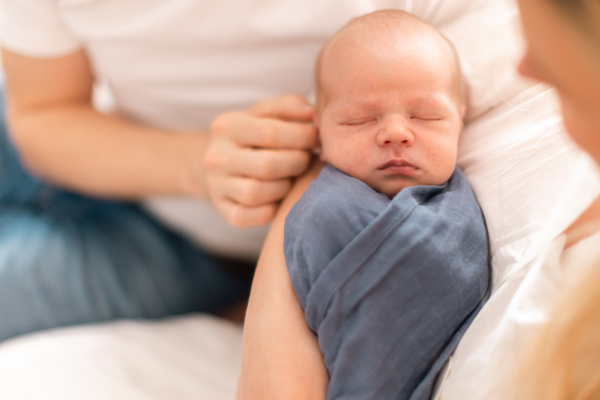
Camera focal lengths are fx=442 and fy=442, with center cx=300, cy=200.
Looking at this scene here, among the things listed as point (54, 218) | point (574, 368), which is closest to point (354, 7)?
point (574, 368)

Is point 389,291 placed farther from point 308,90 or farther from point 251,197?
point 308,90

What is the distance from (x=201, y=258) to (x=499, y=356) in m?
0.88

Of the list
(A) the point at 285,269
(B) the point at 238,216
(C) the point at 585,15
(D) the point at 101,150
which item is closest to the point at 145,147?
(D) the point at 101,150

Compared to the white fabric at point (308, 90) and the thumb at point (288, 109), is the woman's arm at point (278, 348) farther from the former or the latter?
the thumb at point (288, 109)

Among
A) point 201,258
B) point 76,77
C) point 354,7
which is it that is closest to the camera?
point 354,7

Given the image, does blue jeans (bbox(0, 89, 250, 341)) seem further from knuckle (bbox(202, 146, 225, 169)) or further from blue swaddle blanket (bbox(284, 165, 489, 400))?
blue swaddle blanket (bbox(284, 165, 489, 400))

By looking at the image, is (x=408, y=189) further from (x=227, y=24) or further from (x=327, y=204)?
(x=227, y=24)

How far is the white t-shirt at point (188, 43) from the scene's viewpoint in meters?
0.80

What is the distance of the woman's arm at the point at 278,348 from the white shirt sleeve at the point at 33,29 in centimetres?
74

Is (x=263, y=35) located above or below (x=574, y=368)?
above

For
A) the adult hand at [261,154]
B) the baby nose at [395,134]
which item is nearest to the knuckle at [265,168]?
the adult hand at [261,154]

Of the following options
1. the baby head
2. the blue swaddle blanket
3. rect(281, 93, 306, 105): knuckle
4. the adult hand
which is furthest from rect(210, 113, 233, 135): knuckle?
the blue swaddle blanket

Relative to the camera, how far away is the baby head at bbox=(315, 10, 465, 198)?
613 millimetres

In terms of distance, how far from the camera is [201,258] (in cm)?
121
